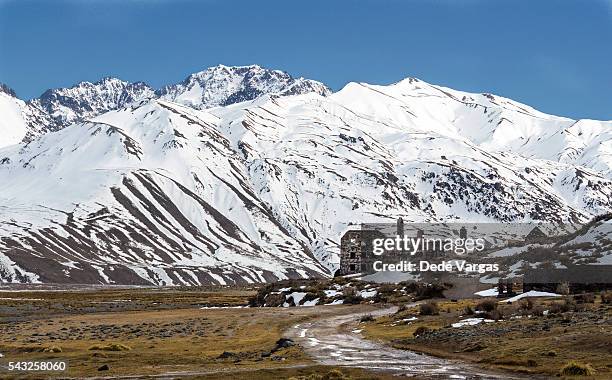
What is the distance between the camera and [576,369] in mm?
33281

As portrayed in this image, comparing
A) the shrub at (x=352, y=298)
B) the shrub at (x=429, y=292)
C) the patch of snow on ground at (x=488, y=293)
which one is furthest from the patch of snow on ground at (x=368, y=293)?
the patch of snow on ground at (x=488, y=293)

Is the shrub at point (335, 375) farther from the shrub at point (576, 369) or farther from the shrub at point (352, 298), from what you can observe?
the shrub at point (352, 298)

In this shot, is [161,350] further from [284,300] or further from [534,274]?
[284,300]

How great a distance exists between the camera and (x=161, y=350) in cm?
5203

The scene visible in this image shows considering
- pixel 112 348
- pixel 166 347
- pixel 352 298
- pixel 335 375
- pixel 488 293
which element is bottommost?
pixel 335 375

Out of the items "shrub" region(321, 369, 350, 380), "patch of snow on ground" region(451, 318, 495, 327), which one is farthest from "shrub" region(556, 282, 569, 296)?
"shrub" region(321, 369, 350, 380)

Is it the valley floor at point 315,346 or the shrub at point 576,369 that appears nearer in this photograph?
the shrub at point 576,369

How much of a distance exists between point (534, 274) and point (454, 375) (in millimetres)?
53413

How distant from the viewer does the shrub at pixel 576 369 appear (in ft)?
108

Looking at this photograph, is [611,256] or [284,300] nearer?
[611,256]

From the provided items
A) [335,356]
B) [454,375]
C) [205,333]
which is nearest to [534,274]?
[205,333]

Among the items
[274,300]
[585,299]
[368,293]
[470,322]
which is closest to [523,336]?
[470,322]

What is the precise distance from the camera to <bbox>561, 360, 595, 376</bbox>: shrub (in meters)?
33.0

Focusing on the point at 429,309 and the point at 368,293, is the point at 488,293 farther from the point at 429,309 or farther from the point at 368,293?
the point at 368,293
